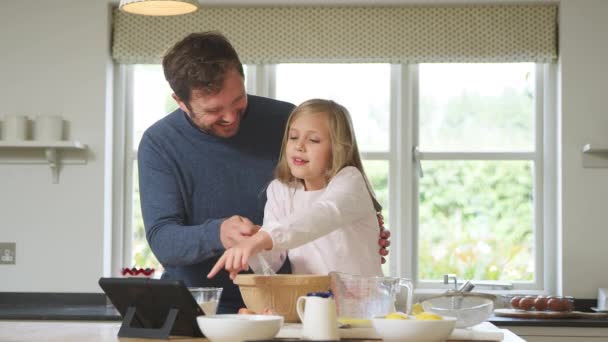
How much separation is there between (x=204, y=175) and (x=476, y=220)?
240 centimetres

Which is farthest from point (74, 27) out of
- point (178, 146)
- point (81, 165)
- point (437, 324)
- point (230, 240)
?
point (437, 324)

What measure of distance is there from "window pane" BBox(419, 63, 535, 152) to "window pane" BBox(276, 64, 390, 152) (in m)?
0.19

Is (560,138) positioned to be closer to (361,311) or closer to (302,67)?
(302,67)

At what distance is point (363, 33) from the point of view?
4.75 meters

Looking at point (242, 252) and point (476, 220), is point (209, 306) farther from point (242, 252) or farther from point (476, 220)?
point (476, 220)

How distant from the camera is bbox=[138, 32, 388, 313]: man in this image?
2572 millimetres

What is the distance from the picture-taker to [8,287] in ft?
15.7

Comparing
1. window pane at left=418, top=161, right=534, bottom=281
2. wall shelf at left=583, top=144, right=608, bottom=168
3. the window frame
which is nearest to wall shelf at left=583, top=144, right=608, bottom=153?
wall shelf at left=583, top=144, right=608, bottom=168

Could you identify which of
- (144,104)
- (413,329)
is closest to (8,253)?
(144,104)

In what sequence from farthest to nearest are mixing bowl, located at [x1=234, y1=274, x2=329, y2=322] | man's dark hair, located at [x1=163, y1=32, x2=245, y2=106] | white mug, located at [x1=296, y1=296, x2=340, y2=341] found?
man's dark hair, located at [x1=163, y1=32, x2=245, y2=106] < mixing bowl, located at [x1=234, y1=274, x2=329, y2=322] < white mug, located at [x1=296, y1=296, x2=340, y2=341]

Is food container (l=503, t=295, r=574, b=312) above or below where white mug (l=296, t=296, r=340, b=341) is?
below

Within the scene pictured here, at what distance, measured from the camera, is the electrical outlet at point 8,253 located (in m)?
4.81

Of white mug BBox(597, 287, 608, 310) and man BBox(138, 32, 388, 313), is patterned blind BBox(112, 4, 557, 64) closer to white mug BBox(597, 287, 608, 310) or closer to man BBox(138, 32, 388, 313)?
white mug BBox(597, 287, 608, 310)

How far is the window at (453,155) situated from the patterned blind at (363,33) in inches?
5.5
